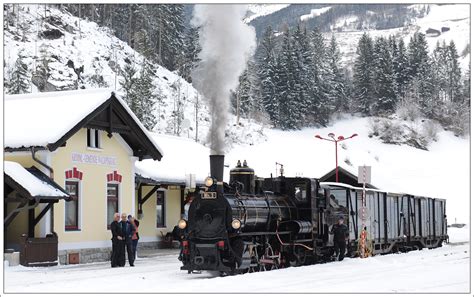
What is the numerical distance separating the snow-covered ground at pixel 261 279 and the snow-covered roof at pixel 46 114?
11.9 feet

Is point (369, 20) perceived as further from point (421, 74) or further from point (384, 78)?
point (384, 78)

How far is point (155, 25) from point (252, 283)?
257ft

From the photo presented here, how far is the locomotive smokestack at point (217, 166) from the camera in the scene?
58.7 feet

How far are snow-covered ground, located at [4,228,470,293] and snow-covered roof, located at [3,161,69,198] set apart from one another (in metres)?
1.95

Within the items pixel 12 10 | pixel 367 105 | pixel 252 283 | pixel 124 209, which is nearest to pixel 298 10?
pixel 367 105

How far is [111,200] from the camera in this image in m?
24.4

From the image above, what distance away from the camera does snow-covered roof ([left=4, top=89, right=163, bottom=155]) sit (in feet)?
69.8

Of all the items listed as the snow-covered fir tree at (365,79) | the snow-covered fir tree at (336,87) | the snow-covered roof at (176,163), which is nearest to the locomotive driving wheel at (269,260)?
the snow-covered roof at (176,163)

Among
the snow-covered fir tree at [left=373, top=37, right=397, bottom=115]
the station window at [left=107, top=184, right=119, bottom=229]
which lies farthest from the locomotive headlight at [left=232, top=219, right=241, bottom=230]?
the snow-covered fir tree at [left=373, top=37, right=397, bottom=115]

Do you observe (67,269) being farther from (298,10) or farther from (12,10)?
(298,10)

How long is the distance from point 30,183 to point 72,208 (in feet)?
10.4

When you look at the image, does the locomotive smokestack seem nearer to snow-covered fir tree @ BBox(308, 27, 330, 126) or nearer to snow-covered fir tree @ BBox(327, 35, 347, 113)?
snow-covered fir tree @ BBox(308, 27, 330, 126)

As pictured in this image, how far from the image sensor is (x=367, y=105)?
10031cm

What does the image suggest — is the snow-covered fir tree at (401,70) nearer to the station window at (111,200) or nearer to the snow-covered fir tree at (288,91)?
the snow-covered fir tree at (288,91)
